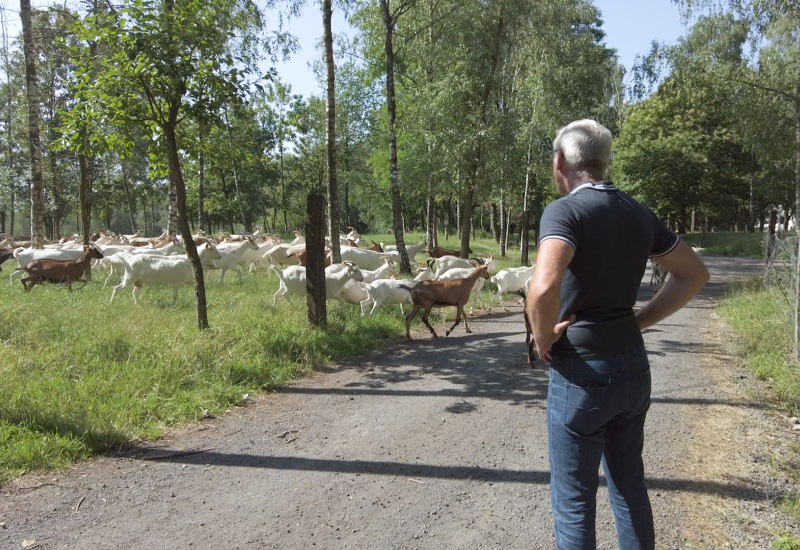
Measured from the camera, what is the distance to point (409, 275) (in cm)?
1744

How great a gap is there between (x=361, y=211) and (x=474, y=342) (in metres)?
67.5

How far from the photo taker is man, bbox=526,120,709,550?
7.42ft

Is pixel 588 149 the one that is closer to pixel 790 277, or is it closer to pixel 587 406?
pixel 587 406

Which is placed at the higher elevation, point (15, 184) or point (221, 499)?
point (15, 184)

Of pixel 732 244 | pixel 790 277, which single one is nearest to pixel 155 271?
pixel 790 277

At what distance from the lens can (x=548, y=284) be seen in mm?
2205

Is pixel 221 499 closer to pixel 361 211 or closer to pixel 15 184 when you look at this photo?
pixel 15 184

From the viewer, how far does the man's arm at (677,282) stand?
2.68 meters

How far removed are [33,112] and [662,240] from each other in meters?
17.1

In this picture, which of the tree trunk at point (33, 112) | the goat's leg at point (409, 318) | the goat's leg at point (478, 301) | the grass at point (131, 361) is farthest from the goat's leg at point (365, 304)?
the tree trunk at point (33, 112)

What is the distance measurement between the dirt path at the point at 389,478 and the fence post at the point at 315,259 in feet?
7.32

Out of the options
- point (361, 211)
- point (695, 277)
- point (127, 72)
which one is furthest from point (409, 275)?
point (361, 211)

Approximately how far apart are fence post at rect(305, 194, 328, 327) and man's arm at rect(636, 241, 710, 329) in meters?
6.62

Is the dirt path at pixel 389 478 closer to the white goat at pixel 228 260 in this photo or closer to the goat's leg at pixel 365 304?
the goat's leg at pixel 365 304
